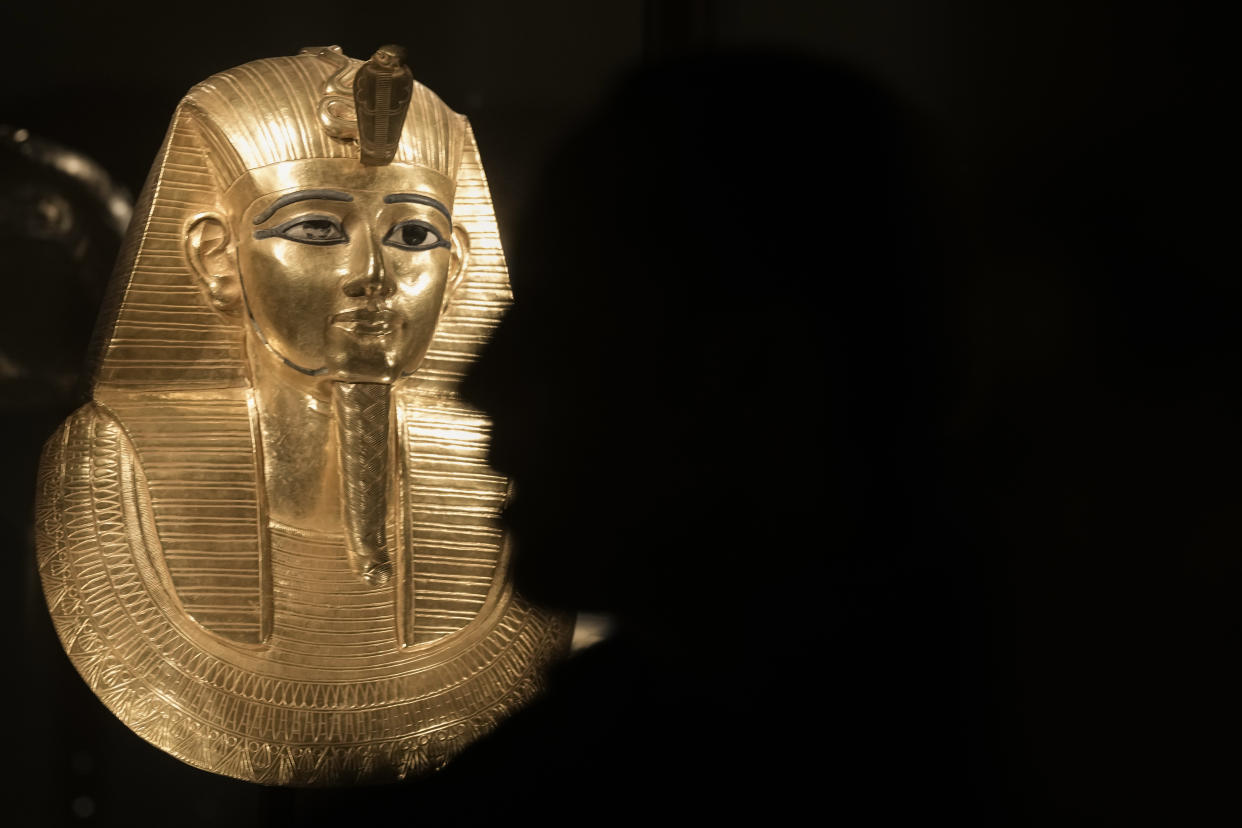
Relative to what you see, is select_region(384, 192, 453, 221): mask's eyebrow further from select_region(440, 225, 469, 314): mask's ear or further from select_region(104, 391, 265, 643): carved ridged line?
select_region(104, 391, 265, 643): carved ridged line

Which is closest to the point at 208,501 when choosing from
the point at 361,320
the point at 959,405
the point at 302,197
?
the point at 361,320

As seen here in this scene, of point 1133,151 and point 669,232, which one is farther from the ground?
point 1133,151

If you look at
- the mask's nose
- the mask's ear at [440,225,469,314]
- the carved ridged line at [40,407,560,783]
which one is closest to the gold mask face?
the mask's nose

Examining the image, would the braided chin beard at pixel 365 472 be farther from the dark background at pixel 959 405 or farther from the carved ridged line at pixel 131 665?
the dark background at pixel 959 405

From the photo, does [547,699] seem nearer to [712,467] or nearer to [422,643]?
[422,643]

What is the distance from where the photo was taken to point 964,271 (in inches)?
74.5

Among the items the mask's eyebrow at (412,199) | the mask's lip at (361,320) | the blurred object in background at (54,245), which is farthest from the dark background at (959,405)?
the mask's lip at (361,320)

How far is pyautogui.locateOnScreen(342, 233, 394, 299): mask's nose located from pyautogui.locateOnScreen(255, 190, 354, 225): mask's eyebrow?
0.06 m

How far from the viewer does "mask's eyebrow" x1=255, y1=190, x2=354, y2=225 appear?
5.67ft

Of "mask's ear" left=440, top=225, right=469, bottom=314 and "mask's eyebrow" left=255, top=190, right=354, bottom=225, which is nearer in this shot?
"mask's eyebrow" left=255, top=190, right=354, bottom=225

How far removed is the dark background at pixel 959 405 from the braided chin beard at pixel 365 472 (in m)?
0.29

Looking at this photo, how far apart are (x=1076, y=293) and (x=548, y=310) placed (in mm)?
761

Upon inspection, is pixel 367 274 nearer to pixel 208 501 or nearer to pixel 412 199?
pixel 412 199

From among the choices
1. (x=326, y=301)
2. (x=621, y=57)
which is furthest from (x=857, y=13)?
(x=326, y=301)
